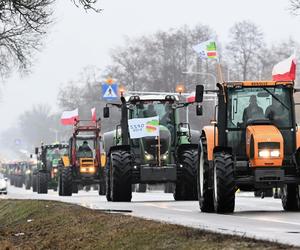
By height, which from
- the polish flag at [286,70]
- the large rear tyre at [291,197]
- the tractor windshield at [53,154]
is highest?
the polish flag at [286,70]

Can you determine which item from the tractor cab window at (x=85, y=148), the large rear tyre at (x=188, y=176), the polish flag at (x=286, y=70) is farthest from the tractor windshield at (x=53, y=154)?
the large rear tyre at (x=188, y=176)

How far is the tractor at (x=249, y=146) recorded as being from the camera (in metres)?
19.7

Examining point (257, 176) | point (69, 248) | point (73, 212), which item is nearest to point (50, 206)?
point (73, 212)

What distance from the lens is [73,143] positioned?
45.6 metres

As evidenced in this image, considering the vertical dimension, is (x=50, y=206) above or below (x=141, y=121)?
below

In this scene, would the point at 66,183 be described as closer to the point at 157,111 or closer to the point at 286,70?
the point at 286,70

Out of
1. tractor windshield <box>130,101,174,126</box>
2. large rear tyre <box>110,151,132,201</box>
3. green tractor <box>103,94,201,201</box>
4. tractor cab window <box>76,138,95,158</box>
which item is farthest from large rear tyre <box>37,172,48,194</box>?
large rear tyre <box>110,151,132,201</box>

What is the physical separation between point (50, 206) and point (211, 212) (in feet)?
16.8

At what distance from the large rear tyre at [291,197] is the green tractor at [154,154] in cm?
703

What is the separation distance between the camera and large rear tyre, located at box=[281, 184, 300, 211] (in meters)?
21.6

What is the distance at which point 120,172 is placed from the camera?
92.0 ft

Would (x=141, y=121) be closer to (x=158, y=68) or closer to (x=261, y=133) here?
(x=261, y=133)

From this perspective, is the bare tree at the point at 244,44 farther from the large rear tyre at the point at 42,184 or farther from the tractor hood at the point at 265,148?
the tractor hood at the point at 265,148

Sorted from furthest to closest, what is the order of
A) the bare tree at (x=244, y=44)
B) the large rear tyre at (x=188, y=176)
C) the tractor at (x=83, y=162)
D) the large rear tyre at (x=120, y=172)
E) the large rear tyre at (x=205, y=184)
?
1. the bare tree at (x=244, y=44)
2. the tractor at (x=83, y=162)
3. the large rear tyre at (x=188, y=176)
4. the large rear tyre at (x=120, y=172)
5. the large rear tyre at (x=205, y=184)
